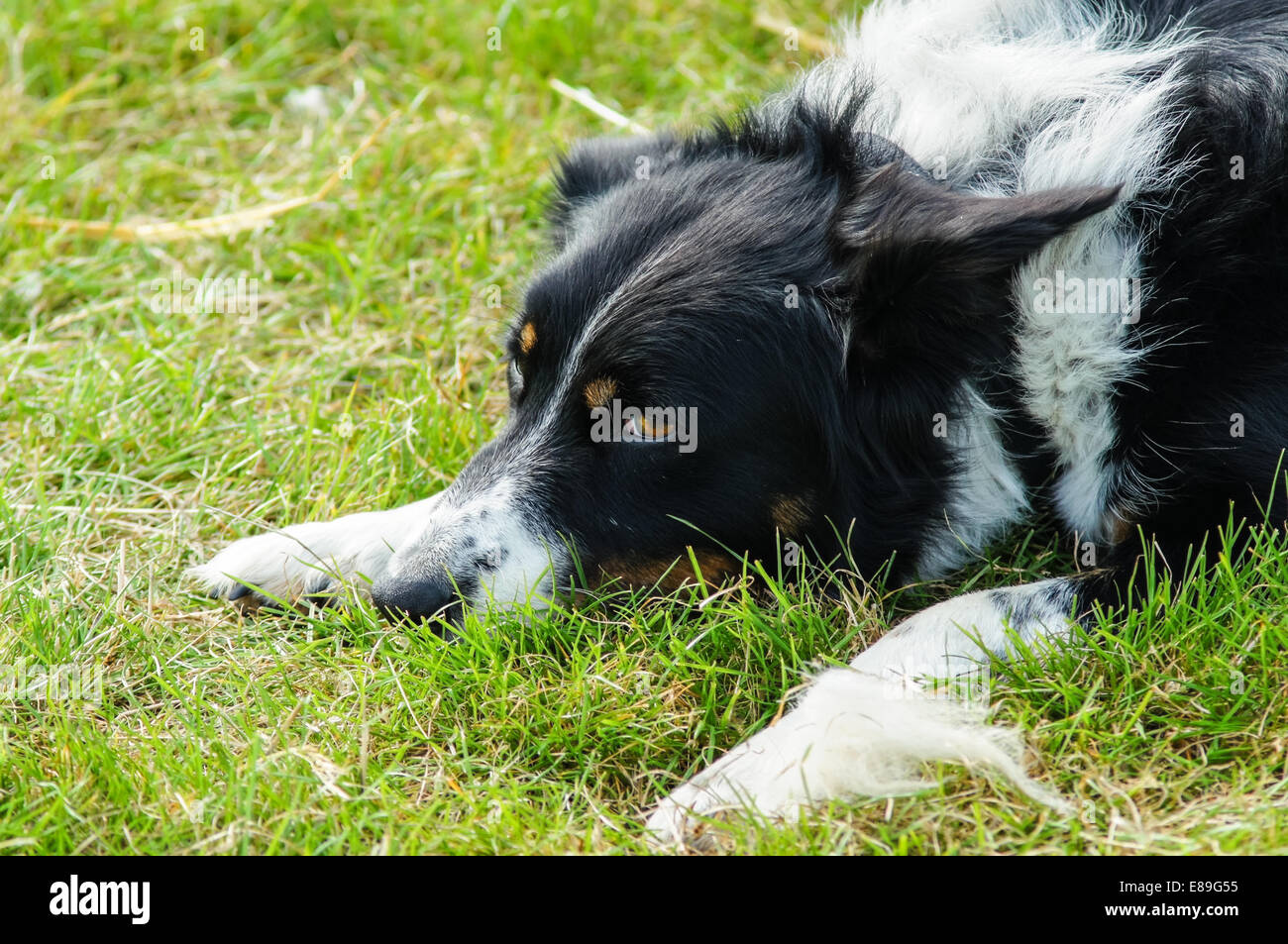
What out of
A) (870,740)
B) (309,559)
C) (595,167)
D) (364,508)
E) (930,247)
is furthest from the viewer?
(595,167)

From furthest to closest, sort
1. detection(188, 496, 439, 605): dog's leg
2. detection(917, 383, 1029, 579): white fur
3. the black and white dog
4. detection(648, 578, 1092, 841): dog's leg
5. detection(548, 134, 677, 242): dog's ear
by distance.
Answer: detection(548, 134, 677, 242): dog's ear, detection(188, 496, 439, 605): dog's leg, detection(917, 383, 1029, 579): white fur, the black and white dog, detection(648, 578, 1092, 841): dog's leg

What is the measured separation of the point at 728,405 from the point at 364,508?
127 centimetres

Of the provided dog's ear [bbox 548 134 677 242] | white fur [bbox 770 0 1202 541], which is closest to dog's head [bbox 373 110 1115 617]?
white fur [bbox 770 0 1202 541]

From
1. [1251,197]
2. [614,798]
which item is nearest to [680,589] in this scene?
[614,798]

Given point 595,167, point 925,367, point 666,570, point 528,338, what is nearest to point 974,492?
point 925,367

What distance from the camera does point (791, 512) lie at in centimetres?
311

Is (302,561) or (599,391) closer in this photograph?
(599,391)

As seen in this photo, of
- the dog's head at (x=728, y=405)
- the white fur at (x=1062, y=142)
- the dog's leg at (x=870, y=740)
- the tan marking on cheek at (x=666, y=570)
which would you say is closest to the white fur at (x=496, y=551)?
the dog's head at (x=728, y=405)

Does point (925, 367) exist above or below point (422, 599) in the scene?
above

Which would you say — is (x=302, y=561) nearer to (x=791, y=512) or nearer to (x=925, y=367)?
(x=791, y=512)

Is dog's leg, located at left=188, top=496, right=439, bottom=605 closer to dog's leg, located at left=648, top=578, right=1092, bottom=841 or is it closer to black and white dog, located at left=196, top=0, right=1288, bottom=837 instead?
black and white dog, located at left=196, top=0, right=1288, bottom=837

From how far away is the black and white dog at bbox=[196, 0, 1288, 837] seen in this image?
9.70 feet

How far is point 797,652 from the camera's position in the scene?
9.71ft

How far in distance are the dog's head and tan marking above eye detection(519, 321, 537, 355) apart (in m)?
0.03
